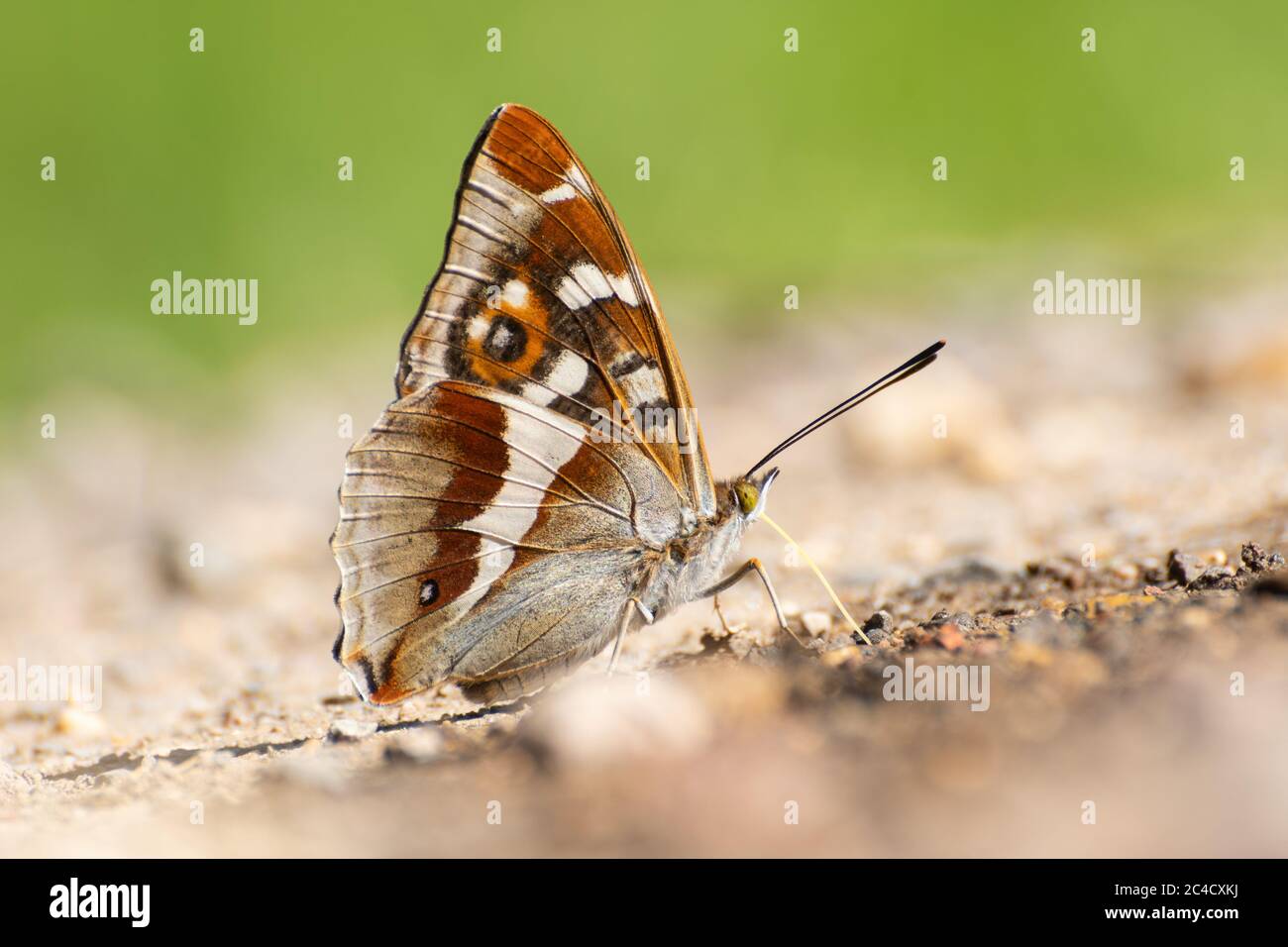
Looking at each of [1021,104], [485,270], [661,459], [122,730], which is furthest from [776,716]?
[1021,104]

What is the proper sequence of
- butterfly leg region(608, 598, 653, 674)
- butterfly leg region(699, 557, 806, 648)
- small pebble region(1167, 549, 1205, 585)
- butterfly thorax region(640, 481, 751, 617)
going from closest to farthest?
small pebble region(1167, 549, 1205, 585) < butterfly leg region(699, 557, 806, 648) < butterfly leg region(608, 598, 653, 674) < butterfly thorax region(640, 481, 751, 617)

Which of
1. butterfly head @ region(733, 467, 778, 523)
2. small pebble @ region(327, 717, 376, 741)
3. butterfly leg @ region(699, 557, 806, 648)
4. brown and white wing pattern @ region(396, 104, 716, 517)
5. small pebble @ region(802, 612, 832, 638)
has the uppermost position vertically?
brown and white wing pattern @ region(396, 104, 716, 517)

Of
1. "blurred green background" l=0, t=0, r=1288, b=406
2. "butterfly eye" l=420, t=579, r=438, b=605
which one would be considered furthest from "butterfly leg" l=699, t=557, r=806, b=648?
"blurred green background" l=0, t=0, r=1288, b=406

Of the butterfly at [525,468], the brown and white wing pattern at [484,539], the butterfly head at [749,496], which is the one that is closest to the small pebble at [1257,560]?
the butterfly at [525,468]

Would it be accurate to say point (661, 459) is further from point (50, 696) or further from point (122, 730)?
point (50, 696)

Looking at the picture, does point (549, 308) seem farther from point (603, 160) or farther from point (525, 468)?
point (603, 160)

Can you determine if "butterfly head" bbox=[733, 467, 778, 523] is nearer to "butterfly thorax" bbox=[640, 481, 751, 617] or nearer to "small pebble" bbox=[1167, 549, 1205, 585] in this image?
"butterfly thorax" bbox=[640, 481, 751, 617]

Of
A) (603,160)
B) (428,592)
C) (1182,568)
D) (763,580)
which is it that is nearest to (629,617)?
(763,580)

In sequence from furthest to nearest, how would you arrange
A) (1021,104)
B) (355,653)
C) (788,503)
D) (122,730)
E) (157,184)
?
(1021,104)
(157,184)
(788,503)
(122,730)
(355,653)
